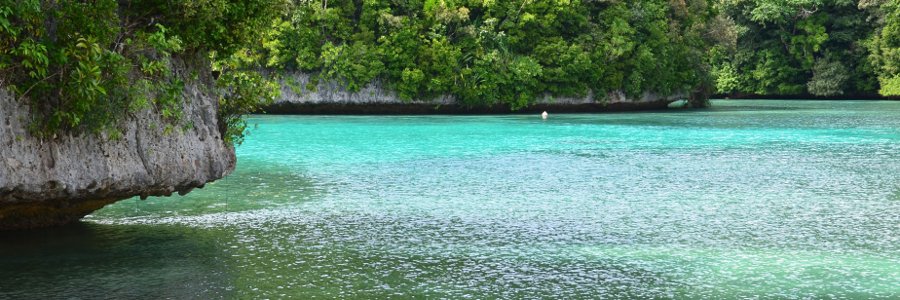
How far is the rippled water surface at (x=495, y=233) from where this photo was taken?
846 cm

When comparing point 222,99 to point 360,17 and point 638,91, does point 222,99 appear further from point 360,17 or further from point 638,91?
point 638,91

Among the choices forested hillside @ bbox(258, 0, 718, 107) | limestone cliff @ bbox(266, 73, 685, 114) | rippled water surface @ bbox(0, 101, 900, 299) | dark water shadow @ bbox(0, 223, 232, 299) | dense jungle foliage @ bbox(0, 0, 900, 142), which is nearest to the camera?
dark water shadow @ bbox(0, 223, 232, 299)

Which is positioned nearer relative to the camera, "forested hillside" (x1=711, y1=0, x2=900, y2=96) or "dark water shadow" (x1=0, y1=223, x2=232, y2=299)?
"dark water shadow" (x1=0, y1=223, x2=232, y2=299)

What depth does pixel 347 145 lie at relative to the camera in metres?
25.3

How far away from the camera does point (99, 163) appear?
30.4 ft

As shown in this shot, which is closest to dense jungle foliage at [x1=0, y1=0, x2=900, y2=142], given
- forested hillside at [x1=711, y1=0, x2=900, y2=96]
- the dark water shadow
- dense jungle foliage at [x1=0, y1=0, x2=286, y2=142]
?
dense jungle foliage at [x1=0, y1=0, x2=286, y2=142]

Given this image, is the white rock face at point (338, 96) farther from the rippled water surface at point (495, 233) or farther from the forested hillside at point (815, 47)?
the forested hillside at point (815, 47)

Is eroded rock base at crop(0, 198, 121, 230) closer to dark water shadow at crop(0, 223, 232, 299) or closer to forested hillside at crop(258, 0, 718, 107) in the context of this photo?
dark water shadow at crop(0, 223, 232, 299)

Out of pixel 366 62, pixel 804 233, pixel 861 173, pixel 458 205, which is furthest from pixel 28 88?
pixel 366 62

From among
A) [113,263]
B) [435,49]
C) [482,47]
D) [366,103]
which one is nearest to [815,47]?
[482,47]

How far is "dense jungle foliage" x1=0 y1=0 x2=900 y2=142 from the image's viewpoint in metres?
8.74

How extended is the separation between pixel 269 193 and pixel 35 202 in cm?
586

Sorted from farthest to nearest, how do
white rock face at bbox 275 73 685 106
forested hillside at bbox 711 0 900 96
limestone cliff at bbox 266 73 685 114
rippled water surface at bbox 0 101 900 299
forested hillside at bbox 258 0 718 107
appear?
forested hillside at bbox 711 0 900 96 → limestone cliff at bbox 266 73 685 114 → white rock face at bbox 275 73 685 106 → forested hillside at bbox 258 0 718 107 → rippled water surface at bbox 0 101 900 299

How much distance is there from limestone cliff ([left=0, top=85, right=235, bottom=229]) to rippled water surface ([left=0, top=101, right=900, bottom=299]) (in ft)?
1.53
